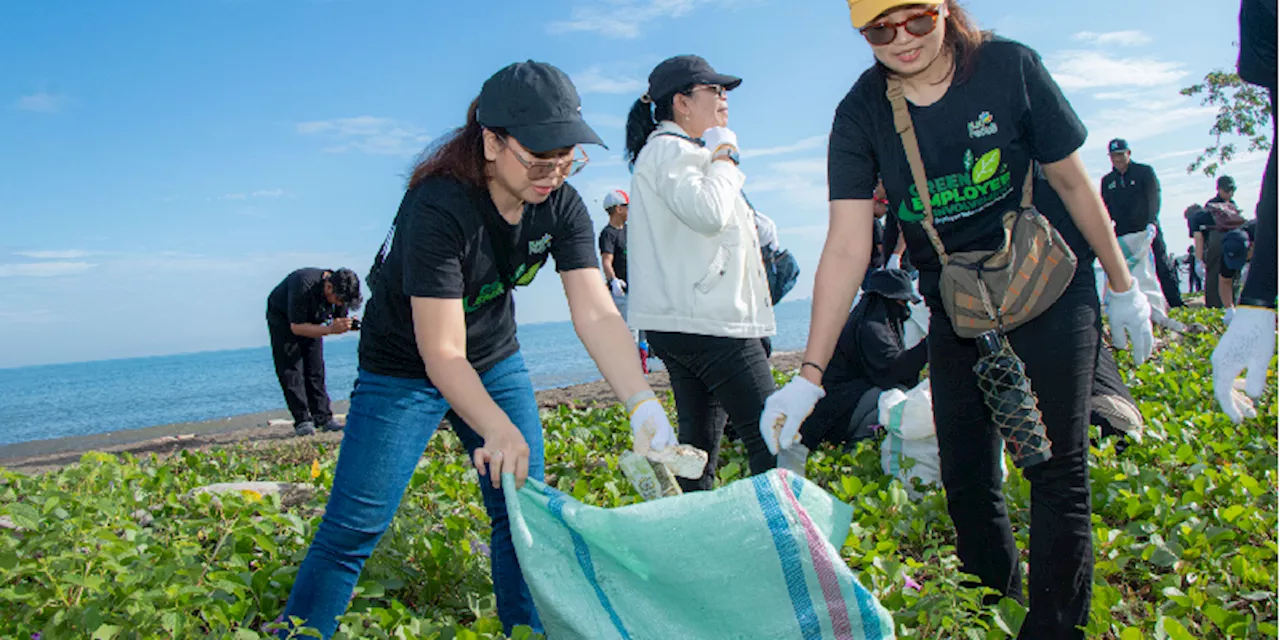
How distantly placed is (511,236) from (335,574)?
43.1 inches

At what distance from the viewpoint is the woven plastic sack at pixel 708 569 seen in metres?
1.83

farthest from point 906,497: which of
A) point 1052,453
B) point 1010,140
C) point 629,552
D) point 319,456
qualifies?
point 319,456

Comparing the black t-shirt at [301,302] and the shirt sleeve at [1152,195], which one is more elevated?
the shirt sleeve at [1152,195]

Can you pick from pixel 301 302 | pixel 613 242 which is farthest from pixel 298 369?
pixel 613 242

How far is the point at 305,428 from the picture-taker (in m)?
8.56

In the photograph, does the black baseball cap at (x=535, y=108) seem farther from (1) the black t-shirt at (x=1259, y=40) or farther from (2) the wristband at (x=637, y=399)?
(1) the black t-shirt at (x=1259, y=40)

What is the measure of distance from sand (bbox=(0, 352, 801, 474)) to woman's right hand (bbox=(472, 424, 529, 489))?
221 inches

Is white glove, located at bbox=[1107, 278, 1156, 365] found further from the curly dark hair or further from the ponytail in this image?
the curly dark hair

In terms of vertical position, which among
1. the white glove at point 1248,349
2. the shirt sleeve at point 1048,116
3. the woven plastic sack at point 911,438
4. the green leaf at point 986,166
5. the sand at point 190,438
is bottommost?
the sand at point 190,438

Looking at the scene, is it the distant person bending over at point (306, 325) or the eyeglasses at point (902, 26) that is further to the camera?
the distant person bending over at point (306, 325)

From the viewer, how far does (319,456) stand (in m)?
6.50

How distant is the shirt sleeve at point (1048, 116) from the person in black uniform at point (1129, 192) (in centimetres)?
857

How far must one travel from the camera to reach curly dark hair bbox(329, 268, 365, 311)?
8.19 metres

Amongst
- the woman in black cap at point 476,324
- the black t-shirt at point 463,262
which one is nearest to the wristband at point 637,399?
the woman in black cap at point 476,324
